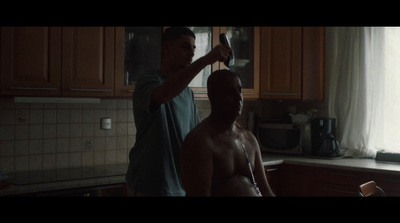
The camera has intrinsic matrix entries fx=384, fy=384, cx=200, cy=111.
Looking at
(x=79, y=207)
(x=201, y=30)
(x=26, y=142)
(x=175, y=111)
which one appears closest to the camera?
(x=79, y=207)

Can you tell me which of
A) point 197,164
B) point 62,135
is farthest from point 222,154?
point 62,135

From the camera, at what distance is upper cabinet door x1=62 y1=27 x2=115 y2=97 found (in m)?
2.31

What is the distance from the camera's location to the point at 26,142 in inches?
97.3

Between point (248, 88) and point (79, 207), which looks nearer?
point (79, 207)

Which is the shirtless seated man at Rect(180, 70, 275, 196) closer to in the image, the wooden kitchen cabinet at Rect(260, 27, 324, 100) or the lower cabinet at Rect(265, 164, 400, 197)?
the lower cabinet at Rect(265, 164, 400, 197)

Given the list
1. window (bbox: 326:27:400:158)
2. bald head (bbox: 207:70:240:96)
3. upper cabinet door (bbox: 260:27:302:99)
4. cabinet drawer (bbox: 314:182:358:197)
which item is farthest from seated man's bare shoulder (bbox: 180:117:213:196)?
window (bbox: 326:27:400:158)

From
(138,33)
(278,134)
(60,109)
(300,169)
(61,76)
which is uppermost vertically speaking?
(138,33)

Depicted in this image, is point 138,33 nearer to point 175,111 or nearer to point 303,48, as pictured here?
point 175,111

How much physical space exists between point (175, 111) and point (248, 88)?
1882mm

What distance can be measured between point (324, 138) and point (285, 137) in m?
0.34

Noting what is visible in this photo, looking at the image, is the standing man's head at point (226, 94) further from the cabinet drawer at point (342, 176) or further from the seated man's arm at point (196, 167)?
the cabinet drawer at point (342, 176)

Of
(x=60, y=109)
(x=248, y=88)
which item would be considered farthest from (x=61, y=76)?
(x=248, y=88)

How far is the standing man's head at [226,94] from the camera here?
44.1 inches

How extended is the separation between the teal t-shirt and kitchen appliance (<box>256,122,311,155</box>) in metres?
2.01
